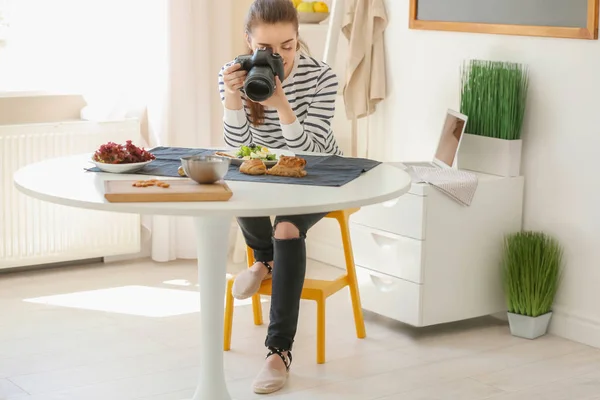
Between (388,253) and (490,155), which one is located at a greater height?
(490,155)

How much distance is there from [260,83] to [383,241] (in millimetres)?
1046

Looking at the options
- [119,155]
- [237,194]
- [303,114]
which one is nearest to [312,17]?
[303,114]

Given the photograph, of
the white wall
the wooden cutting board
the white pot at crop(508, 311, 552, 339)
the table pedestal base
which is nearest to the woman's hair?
the table pedestal base

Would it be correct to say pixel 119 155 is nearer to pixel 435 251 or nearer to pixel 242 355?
pixel 242 355

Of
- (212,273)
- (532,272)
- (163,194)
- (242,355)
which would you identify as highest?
(163,194)

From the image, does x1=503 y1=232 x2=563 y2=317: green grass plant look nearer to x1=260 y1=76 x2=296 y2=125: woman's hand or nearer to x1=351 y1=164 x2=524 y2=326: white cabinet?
x1=351 y1=164 x2=524 y2=326: white cabinet

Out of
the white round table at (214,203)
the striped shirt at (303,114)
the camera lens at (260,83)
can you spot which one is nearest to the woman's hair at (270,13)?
the striped shirt at (303,114)

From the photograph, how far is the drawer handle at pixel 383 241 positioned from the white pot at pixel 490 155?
38 centimetres

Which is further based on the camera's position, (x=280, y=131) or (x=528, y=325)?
(x=528, y=325)

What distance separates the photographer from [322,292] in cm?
280

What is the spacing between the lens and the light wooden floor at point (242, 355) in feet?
8.59

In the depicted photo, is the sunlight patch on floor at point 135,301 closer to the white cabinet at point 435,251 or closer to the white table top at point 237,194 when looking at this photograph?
the white cabinet at point 435,251

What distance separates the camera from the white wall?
300 centimetres

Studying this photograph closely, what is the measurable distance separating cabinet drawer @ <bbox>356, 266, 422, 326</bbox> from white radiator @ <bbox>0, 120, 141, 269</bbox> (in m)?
1.16
